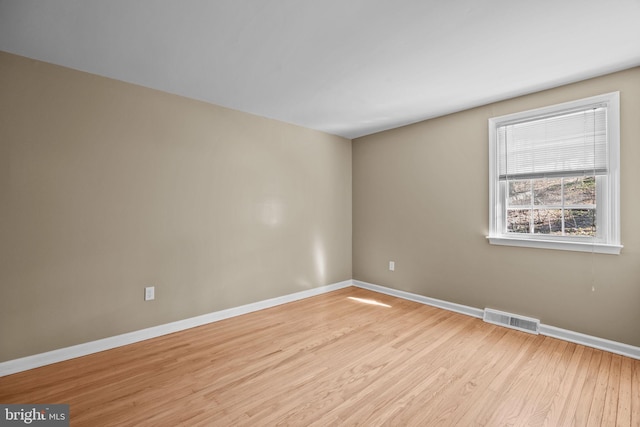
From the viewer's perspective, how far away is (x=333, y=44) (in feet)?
6.85

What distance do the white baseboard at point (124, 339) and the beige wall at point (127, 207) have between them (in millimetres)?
56

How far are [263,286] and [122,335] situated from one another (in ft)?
4.93

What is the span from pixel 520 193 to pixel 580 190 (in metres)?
0.48

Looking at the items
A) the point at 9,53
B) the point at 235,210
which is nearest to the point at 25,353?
the point at 235,210

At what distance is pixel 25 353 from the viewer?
7.33ft

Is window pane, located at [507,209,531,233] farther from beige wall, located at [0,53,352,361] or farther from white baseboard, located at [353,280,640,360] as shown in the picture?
beige wall, located at [0,53,352,361]

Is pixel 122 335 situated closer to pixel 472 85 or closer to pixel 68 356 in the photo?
pixel 68 356

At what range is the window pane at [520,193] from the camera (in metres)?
3.04

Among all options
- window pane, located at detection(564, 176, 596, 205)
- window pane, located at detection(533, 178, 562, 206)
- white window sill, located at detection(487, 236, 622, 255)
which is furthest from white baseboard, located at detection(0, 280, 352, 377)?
window pane, located at detection(564, 176, 596, 205)

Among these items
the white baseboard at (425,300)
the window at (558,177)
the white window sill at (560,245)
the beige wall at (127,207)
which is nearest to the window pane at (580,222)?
the window at (558,177)

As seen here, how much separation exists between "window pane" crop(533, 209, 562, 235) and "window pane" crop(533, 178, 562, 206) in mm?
84

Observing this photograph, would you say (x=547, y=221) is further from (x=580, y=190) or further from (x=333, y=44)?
(x=333, y=44)

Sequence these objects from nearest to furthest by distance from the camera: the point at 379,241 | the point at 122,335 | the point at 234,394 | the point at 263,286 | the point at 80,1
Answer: the point at 80,1 < the point at 234,394 < the point at 122,335 < the point at 263,286 < the point at 379,241

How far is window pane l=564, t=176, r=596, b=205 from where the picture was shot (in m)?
2.66
